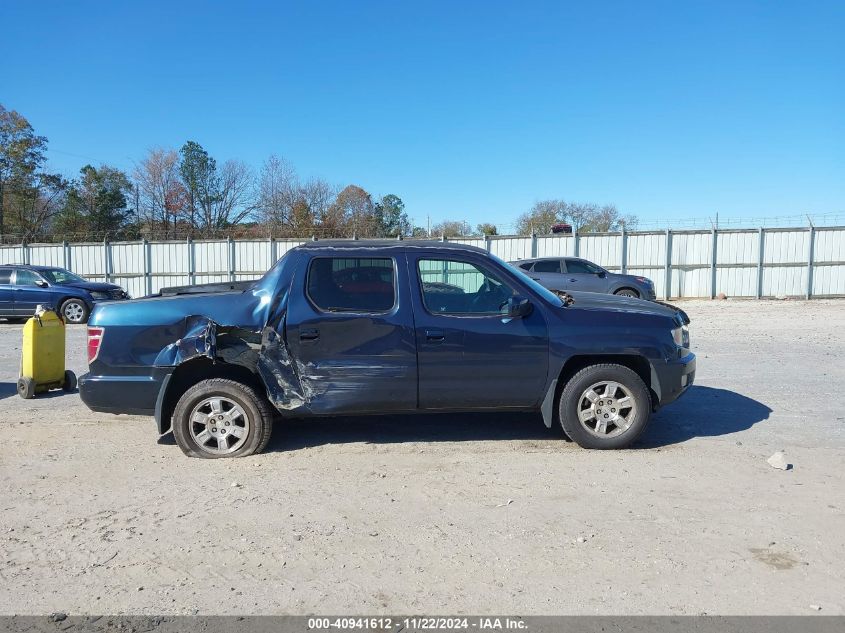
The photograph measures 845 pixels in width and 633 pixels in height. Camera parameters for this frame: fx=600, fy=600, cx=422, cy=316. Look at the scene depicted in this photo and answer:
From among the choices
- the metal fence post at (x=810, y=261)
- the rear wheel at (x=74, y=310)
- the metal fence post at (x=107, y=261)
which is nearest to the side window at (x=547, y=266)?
the metal fence post at (x=810, y=261)

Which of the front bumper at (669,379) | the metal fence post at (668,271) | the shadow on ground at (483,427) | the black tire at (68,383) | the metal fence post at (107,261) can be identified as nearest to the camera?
the front bumper at (669,379)

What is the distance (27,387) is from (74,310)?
9.60 metres

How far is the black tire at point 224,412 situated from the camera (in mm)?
4875

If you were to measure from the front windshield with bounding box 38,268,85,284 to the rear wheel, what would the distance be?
80cm

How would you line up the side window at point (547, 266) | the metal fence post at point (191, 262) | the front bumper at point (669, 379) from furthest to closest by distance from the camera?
the metal fence post at point (191, 262)
the side window at point (547, 266)
the front bumper at point (669, 379)

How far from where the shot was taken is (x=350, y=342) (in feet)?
15.9

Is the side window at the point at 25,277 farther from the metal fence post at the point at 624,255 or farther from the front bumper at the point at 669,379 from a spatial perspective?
the metal fence post at the point at 624,255

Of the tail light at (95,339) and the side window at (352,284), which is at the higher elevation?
the side window at (352,284)

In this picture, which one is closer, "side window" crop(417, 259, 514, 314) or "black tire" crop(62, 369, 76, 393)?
"side window" crop(417, 259, 514, 314)

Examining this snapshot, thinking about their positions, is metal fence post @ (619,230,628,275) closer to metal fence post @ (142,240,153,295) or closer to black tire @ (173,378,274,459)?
metal fence post @ (142,240,153,295)

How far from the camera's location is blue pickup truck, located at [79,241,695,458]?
15.9ft

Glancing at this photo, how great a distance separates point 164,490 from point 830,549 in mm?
4250

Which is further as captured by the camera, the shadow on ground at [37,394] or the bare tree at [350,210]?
the bare tree at [350,210]

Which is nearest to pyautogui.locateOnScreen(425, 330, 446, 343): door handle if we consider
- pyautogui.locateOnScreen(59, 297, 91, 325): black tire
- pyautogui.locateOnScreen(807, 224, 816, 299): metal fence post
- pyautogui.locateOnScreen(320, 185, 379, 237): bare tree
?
pyautogui.locateOnScreen(59, 297, 91, 325): black tire
